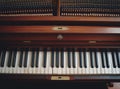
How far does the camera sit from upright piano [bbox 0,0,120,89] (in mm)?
1755

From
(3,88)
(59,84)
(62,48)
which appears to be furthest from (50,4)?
(3,88)

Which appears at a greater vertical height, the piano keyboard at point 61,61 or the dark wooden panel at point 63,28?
the dark wooden panel at point 63,28

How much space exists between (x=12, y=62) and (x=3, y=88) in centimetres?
40

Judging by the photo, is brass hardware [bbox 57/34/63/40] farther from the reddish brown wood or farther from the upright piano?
the reddish brown wood

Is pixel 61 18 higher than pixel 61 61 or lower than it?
higher

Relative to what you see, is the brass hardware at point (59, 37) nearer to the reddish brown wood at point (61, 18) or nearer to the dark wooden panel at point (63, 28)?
the dark wooden panel at point (63, 28)

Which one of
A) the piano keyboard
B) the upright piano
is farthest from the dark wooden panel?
the piano keyboard

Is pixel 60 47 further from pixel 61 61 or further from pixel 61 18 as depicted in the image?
pixel 61 18

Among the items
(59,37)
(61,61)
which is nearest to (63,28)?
(59,37)

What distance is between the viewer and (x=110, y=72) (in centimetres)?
176

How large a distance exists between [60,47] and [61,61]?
0.15 metres

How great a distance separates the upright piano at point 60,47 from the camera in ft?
5.76

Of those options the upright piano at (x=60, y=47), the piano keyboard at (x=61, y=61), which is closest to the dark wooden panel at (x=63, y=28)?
the upright piano at (x=60, y=47)

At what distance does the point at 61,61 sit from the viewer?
1825mm
